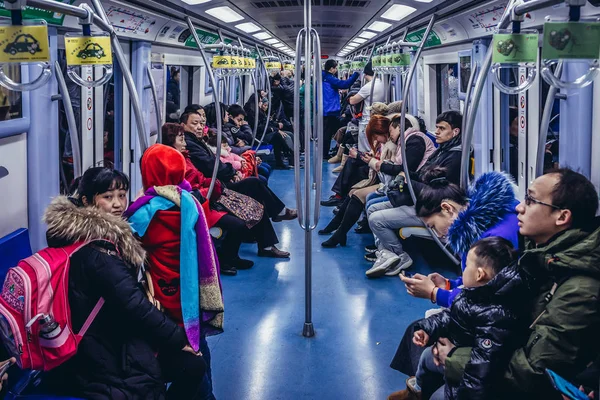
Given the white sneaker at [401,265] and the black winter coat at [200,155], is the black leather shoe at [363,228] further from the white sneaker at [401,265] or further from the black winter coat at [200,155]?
the black winter coat at [200,155]

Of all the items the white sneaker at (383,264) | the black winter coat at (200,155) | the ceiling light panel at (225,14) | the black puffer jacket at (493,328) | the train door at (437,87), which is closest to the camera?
the black puffer jacket at (493,328)

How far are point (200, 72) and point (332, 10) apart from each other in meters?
2.59

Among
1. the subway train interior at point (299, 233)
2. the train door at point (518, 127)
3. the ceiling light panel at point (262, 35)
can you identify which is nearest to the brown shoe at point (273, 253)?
the subway train interior at point (299, 233)

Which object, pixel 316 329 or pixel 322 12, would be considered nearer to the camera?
pixel 316 329

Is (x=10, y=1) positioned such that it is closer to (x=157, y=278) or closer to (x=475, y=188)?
(x=157, y=278)

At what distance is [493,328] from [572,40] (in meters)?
0.98

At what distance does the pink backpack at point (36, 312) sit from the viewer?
81.0 inches

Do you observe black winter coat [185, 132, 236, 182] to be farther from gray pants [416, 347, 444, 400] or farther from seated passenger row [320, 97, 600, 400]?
gray pants [416, 347, 444, 400]

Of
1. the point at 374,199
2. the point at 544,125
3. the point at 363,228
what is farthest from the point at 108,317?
the point at 363,228

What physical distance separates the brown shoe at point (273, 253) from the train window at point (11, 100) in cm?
268

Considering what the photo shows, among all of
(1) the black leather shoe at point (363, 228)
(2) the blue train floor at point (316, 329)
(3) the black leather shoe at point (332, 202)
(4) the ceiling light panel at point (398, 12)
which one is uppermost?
(4) the ceiling light panel at point (398, 12)

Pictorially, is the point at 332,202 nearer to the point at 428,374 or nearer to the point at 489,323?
the point at 428,374

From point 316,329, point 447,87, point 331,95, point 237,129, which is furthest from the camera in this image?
point 331,95

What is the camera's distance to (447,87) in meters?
7.78
